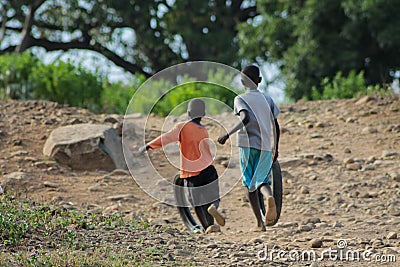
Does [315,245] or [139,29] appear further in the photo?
[139,29]

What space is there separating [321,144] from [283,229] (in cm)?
344

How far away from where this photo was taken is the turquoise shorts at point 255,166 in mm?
6604

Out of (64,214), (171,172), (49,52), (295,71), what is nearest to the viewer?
(64,214)

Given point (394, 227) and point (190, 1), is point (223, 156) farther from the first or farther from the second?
point (190, 1)

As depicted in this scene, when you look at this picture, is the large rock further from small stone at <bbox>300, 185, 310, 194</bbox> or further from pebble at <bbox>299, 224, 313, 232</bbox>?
pebble at <bbox>299, 224, 313, 232</bbox>

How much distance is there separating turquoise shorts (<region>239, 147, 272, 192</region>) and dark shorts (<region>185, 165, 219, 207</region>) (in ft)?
1.14

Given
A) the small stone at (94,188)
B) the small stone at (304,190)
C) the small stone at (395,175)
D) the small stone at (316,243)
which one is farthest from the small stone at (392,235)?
the small stone at (94,188)

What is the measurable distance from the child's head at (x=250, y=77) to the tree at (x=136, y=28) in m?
13.9

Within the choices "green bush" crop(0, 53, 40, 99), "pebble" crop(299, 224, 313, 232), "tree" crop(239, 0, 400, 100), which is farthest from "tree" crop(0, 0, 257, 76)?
"pebble" crop(299, 224, 313, 232)

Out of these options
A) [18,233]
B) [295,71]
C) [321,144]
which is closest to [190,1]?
[295,71]

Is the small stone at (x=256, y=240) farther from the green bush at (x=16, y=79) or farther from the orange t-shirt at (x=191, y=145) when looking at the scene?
the green bush at (x=16, y=79)

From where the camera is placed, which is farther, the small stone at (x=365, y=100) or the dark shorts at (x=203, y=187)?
the small stone at (x=365, y=100)

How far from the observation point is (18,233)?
5750 millimetres

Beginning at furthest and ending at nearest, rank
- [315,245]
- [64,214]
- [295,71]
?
[295,71]
[64,214]
[315,245]
